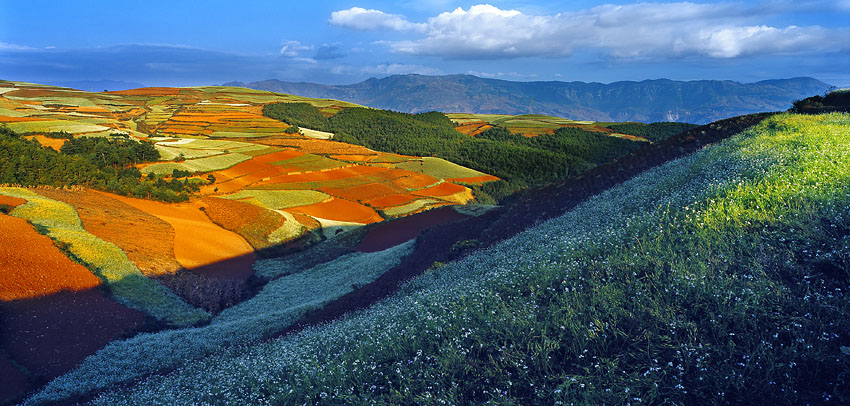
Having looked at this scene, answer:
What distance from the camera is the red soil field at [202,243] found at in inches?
1240

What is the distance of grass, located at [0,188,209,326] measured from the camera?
21750mm

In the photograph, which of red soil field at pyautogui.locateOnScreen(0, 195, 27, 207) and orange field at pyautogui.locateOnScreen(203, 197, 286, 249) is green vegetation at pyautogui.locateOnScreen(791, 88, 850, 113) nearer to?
orange field at pyautogui.locateOnScreen(203, 197, 286, 249)

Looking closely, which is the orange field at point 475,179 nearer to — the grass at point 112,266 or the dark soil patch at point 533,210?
the dark soil patch at point 533,210

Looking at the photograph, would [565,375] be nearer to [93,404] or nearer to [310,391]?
[310,391]

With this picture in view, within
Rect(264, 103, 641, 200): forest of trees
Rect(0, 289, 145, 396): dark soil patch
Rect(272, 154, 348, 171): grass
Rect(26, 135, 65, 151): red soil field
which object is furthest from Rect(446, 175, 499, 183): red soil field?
Rect(26, 135, 65, 151): red soil field

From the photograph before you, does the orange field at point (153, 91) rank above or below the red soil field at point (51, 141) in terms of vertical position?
above

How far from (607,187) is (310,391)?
72.1 feet

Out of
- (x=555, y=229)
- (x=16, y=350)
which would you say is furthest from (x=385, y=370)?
(x=16, y=350)

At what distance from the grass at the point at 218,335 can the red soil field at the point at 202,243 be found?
6.53 meters

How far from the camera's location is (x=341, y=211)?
5278 centimetres

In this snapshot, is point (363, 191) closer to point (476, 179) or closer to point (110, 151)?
point (476, 179)

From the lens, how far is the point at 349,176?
69562 millimetres

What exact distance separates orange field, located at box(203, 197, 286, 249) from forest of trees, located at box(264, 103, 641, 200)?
1592 inches

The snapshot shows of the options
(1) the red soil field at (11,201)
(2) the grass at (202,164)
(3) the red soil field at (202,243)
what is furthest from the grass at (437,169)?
(1) the red soil field at (11,201)
